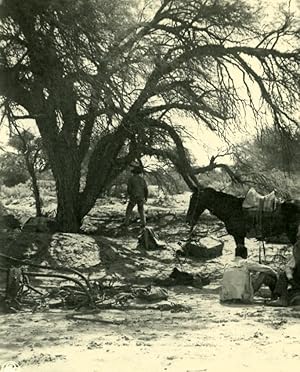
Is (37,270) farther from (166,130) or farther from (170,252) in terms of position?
(166,130)

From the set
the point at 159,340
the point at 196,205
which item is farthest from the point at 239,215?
the point at 159,340

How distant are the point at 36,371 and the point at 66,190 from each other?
9.73m

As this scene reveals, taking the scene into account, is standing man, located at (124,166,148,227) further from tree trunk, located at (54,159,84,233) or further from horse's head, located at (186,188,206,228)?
horse's head, located at (186,188,206,228)

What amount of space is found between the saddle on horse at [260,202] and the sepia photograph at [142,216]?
29 millimetres

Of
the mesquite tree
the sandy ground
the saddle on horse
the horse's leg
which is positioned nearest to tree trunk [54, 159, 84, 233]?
the mesquite tree

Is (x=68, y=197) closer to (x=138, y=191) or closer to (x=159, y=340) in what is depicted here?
(x=138, y=191)

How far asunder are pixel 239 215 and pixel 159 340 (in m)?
7.47

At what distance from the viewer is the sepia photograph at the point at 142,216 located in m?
5.98

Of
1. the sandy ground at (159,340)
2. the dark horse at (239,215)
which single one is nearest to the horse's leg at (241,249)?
the dark horse at (239,215)

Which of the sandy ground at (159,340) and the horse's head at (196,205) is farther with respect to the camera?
the horse's head at (196,205)

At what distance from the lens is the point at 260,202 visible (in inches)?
475

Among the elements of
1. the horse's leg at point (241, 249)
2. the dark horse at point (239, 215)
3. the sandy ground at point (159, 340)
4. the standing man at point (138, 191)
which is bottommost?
the sandy ground at point (159, 340)

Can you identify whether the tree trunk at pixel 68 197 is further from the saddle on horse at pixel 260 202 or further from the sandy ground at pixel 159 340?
the sandy ground at pixel 159 340

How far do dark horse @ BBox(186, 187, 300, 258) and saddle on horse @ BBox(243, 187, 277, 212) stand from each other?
0.44 feet
